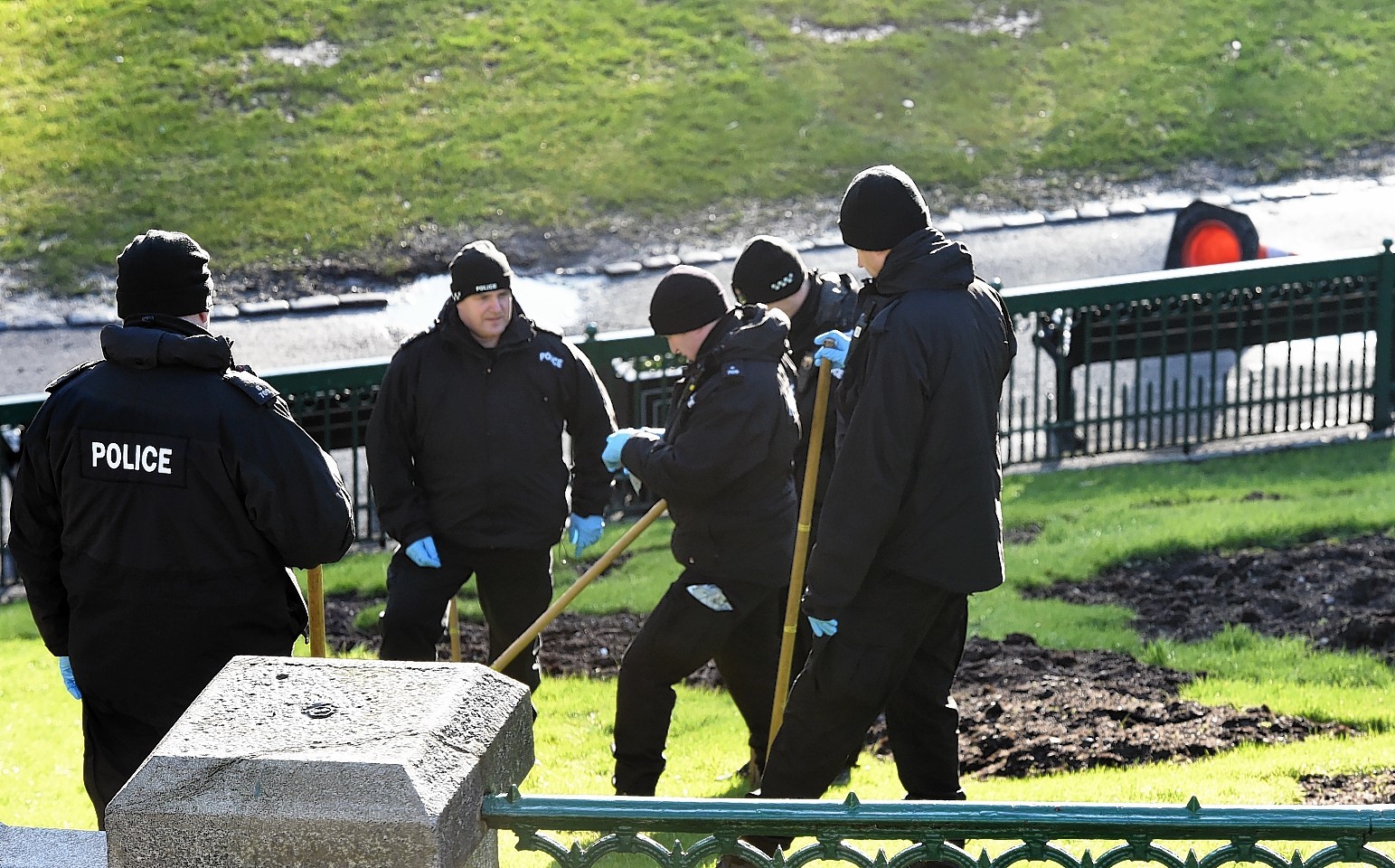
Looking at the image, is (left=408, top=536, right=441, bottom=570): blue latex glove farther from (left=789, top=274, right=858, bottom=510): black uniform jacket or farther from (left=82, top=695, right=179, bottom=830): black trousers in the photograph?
(left=82, top=695, right=179, bottom=830): black trousers

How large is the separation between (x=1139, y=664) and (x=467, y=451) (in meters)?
3.38

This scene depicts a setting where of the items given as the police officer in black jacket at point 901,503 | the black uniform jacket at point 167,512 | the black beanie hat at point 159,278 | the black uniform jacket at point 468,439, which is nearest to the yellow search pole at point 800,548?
the police officer in black jacket at point 901,503

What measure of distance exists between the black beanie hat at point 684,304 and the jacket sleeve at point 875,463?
4.21 ft

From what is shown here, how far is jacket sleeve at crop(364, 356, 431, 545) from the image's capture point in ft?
23.1

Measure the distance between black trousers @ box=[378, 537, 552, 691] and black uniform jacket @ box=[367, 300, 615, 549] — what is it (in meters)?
0.10

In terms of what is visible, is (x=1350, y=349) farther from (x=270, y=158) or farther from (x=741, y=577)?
(x=270, y=158)

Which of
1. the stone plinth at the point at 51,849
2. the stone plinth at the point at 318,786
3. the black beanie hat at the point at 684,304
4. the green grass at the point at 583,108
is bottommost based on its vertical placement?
the stone plinth at the point at 51,849

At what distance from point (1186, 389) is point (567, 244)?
27.4ft

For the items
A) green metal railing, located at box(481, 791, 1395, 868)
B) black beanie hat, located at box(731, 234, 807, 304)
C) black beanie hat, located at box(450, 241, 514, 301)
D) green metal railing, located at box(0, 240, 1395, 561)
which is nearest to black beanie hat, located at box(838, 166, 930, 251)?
black beanie hat, located at box(731, 234, 807, 304)

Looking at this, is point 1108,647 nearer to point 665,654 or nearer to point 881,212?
point 665,654

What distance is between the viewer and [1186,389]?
1205 centimetres

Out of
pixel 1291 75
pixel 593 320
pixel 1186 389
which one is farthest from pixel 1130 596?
pixel 1291 75

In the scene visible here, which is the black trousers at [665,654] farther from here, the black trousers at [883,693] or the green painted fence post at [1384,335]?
the green painted fence post at [1384,335]

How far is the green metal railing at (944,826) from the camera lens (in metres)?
3.29
